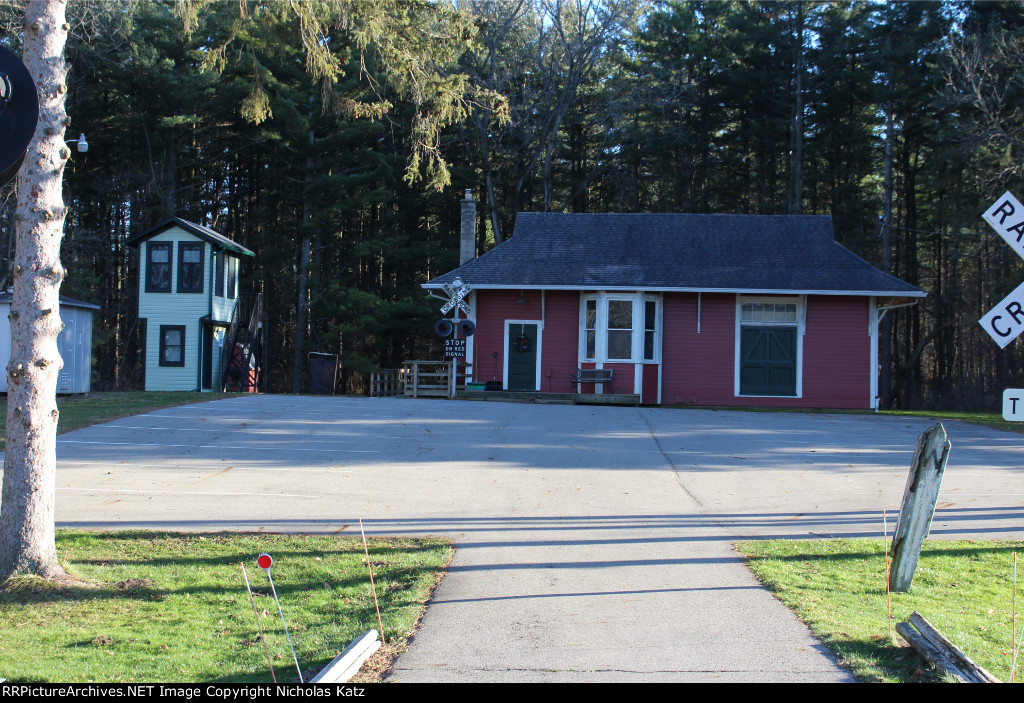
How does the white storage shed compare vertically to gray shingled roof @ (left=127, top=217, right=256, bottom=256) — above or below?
below

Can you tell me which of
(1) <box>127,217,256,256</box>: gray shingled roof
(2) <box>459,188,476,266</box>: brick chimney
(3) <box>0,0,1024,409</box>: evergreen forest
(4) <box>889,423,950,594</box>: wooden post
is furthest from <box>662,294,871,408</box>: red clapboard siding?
(4) <box>889,423,950,594</box>: wooden post

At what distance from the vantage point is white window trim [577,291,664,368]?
904 inches

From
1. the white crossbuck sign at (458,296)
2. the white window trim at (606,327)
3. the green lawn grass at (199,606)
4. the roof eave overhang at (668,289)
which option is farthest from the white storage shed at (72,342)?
the green lawn grass at (199,606)

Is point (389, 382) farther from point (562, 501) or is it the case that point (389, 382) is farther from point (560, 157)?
point (562, 501)

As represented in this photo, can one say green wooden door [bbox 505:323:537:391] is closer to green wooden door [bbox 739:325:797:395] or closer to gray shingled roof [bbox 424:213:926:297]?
gray shingled roof [bbox 424:213:926:297]

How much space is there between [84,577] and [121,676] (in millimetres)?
2151

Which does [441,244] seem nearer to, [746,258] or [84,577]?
[746,258]

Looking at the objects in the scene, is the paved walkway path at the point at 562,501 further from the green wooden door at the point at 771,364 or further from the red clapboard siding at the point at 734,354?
the green wooden door at the point at 771,364

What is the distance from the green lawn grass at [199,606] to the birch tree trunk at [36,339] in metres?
0.35

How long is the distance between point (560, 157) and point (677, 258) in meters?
15.4

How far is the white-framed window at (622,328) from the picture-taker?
2305 cm

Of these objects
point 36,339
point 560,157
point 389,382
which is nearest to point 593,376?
point 389,382

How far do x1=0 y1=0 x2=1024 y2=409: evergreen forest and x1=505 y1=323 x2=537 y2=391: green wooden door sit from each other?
8993 millimetres

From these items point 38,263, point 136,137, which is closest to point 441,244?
point 136,137
